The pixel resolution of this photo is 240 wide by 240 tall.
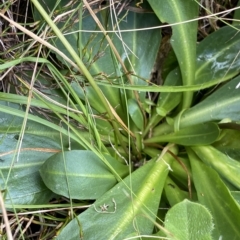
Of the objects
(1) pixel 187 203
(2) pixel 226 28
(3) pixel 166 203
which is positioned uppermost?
(2) pixel 226 28

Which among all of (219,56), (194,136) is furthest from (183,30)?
(194,136)

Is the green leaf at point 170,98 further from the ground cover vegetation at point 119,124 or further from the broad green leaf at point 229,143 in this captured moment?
the broad green leaf at point 229,143

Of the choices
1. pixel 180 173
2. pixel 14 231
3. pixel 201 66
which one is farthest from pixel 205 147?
pixel 14 231

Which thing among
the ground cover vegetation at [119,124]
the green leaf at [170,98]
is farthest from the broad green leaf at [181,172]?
the green leaf at [170,98]

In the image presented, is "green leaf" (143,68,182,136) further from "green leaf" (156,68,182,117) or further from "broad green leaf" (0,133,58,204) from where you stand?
"broad green leaf" (0,133,58,204)

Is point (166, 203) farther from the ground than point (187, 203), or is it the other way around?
point (187, 203)

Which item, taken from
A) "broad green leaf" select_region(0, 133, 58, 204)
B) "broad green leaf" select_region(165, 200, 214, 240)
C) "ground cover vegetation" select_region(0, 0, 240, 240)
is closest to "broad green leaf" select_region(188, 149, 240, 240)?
"ground cover vegetation" select_region(0, 0, 240, 240)

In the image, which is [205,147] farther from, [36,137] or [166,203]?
[36,137]
